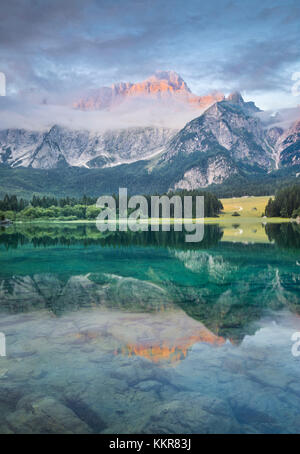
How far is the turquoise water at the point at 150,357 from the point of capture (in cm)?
1071

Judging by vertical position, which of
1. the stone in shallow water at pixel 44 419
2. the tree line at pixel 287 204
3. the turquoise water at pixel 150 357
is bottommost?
the turquoise water at pixel 150 357

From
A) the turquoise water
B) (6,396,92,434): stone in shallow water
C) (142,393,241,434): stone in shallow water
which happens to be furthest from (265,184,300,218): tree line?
(6,396,92,434): stone in shallow water

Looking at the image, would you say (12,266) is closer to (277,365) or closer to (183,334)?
(183,334)

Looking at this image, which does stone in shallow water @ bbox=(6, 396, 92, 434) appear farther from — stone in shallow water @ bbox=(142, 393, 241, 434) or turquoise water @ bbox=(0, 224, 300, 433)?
stone in shallow water @ bbox=(142, 393, 241, 434)

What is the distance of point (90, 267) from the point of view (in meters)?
42.5

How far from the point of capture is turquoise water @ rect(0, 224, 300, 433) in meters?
10.7

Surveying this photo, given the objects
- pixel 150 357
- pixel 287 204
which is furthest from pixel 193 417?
pixel 287 204

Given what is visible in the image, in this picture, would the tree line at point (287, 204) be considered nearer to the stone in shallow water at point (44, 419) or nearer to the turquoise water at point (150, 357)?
the turquoise water at point (150, 357)

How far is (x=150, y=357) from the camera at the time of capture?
15.0 meters

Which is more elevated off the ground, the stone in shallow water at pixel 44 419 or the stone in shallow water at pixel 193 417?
the stone in shallow water at pixel 44 419

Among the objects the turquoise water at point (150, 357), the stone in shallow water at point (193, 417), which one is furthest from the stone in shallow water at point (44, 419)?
the stone in shallow water at point (193, 417)

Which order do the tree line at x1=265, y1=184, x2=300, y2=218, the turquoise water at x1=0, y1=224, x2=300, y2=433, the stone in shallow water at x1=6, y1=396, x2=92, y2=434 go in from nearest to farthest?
the stone in shallow water at x1=6, y1=396, x2=92, y2=434
the turquoise water at x1=0, y1=224, x2=300, y2=433
the tree line at x1=265, y1=184, x2=300, y2=218

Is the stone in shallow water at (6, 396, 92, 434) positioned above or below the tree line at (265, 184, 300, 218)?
below
